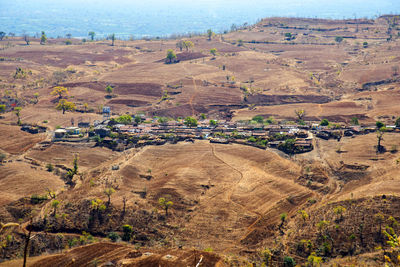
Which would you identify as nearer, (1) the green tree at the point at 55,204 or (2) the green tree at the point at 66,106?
(1) the green tree at the point at 55,204

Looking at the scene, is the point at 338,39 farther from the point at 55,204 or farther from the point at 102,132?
the point at 55,204

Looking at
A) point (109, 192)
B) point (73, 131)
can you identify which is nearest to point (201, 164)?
point (109, 192)

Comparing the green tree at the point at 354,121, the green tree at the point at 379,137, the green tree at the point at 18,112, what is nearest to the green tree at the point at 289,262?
the green tree at the point at 379,137

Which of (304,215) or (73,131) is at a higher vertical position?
(73,131)

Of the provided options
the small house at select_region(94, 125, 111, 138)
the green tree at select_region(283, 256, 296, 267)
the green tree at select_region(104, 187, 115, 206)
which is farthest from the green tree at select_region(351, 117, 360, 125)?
the green tree at select_region(104, 187, 115, 206)

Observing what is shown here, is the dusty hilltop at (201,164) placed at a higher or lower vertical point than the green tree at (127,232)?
higher

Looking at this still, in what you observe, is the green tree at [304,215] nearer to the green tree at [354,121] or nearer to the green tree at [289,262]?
the green tree at [289,262]
